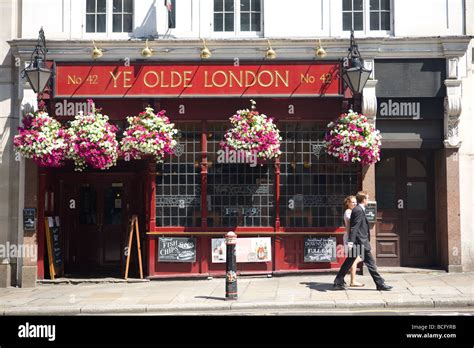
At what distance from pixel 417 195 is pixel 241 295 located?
5407 mm

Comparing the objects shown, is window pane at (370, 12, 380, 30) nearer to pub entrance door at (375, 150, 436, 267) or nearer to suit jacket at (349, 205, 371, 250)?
pub entrance door at (375, 150, 436, 267)

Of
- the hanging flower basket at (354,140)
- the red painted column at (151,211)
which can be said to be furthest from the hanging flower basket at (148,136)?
the hanging flower basket at (354,140)

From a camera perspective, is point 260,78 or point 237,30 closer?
point 260,78

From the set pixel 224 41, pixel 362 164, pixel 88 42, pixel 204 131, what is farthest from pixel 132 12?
pixel 362 164

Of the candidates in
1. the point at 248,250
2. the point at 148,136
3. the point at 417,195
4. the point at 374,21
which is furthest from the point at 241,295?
the point at 374,21

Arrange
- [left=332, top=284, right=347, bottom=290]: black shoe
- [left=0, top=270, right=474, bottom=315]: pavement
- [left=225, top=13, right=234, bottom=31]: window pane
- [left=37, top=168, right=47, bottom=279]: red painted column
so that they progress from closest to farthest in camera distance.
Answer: [left=0, top=270, right=474, bottom=315]: pavement < [left=332, top=284, right=347, bottom=290]: black shoe < [left=37, top=168, right=47, bottom=279]: red painted column < [left=225, top=13, right=234, bottom=31]: window pane

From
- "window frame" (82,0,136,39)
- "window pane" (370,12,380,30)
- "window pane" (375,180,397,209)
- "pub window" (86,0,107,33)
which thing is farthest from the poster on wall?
"pub window" (86,0,107,33)

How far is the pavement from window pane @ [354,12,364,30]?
554cm

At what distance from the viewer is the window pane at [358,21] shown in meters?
14.3

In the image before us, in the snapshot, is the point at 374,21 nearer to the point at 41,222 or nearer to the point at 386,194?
the point at 386,194

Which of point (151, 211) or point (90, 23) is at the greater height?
point (90, 23)

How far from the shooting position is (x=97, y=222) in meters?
15.5

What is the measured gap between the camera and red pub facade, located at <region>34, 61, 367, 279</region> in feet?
45.6

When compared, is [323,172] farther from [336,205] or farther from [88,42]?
[88,42]
